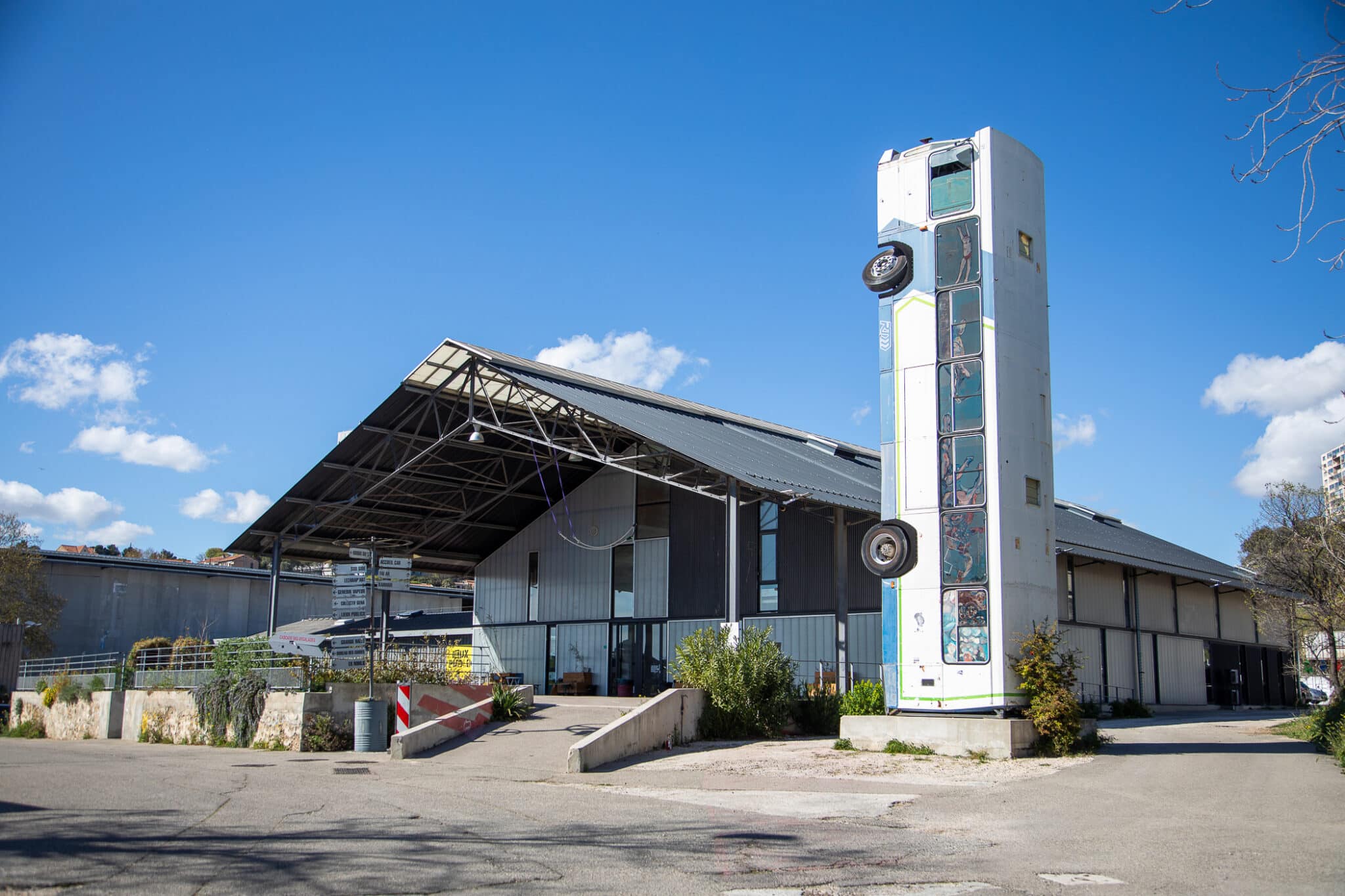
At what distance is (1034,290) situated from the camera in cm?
1694

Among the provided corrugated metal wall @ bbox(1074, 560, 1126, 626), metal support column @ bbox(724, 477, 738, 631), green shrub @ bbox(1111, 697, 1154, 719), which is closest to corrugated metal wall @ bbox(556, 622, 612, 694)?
metal support column @ bbox(724, 477, 738, 631)

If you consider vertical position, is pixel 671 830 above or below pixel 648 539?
below

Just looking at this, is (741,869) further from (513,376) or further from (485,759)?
(513,376)

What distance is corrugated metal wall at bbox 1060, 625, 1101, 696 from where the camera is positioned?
2683cm

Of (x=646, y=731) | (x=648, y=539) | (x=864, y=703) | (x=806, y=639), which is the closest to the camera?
(x=646, y=731)

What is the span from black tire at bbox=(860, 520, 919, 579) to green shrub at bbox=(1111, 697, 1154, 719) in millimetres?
13949

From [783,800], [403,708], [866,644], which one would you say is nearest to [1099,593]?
[866,644]

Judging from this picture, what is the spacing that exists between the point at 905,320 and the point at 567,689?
18.1 meters

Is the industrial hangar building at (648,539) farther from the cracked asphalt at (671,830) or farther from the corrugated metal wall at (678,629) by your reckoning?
the cracked asphalt at (671,830)

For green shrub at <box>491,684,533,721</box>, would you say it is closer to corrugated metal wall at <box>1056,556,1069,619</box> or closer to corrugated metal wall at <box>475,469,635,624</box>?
corrugated metal wall at <box>475,469,635,624</box>

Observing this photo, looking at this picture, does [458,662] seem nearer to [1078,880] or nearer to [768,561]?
[768,561]

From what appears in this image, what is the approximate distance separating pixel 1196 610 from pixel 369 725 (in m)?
26.4

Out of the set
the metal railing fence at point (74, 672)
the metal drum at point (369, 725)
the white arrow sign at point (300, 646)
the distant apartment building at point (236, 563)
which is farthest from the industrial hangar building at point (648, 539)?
the distant apartment building at point (236, 563)

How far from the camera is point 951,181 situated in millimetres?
16938
